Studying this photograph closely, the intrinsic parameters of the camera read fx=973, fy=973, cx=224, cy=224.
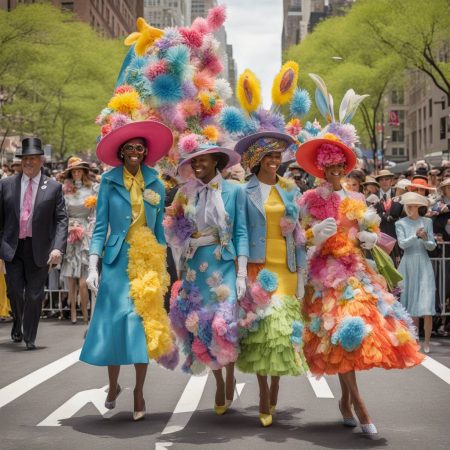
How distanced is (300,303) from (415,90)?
285 feet

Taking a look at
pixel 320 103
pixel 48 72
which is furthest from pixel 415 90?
pixel 320 103

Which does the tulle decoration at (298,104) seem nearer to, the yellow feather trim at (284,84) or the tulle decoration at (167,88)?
the yellow feather trim at (284,84)

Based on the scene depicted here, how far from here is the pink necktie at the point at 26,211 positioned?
11.8m

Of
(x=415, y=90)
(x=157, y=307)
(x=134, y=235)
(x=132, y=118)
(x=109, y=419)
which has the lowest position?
(x=109, y=419)

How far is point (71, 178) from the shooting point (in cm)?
1477

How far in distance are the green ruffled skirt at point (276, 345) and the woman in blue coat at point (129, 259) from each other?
671 millimetres

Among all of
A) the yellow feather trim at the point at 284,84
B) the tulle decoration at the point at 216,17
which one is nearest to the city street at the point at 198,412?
the yellow feather trim at the point at 284,84

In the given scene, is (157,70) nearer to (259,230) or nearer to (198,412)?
(259,230)

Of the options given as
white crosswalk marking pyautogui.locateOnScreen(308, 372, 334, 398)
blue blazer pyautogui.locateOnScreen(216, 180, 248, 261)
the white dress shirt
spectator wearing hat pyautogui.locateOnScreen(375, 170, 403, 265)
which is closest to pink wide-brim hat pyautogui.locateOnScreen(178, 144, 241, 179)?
blue blazer pyautogui.locateOnScreen(216, 180, 248, 261)

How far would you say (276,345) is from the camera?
23.4 feet

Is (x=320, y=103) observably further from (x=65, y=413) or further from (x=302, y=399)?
(x=65, y=413)

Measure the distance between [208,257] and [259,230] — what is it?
1.50 ft

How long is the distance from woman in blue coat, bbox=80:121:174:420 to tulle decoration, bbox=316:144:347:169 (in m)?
1.28

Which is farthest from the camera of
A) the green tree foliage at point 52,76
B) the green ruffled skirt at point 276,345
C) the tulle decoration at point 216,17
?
the green tree foliage at point 52,76
